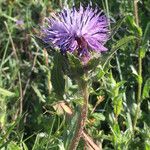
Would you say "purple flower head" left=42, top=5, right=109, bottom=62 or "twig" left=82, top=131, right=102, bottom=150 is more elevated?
"purple flower head" left=42, top=5, right=109, bottom=62

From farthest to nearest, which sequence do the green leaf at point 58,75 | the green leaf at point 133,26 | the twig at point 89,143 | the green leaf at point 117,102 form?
the green leaf at point 133,26 → the green leaf at point 117,102 → the twig at point 89,143 → the green leaf at point 58,75

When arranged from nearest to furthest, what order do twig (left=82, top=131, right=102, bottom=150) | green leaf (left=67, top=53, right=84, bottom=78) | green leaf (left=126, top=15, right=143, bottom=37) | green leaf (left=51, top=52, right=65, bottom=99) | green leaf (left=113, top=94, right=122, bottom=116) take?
green leaf (left=67, top=53, right=84, bottom=78) < green leaf (left=51, top=52, right=65, bottom=99) < twig (left=82, top=131, right=102, bottom=150) < green leaf (left=113, top=94, right=122, bottom=116) < green leaf (left=126, top=15, right=143, bottom=37)

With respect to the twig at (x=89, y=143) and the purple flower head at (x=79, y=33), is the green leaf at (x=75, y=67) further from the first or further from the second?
the twig at (x=89, y=143)

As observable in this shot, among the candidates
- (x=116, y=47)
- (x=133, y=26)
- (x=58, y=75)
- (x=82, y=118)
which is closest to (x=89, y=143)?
(x=82, y=118)

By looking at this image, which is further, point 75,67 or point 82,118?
point 82,118

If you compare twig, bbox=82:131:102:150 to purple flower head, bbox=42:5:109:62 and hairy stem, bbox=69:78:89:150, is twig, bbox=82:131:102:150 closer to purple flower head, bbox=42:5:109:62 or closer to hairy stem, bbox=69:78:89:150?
hairy stem, bbox=69:78:89:150

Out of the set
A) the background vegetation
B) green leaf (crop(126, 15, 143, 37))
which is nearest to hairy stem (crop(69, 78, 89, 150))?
the background vegetation

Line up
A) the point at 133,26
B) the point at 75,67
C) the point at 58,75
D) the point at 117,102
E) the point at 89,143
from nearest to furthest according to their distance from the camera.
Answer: the point at 75,67
the point at 58,75
the point at 89,143
the point at 117,102
the point at 133,26

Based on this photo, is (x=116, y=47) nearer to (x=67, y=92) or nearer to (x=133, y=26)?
(x=67, y=92)

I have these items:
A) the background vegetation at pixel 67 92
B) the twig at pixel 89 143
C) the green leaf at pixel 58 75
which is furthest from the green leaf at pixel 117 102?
the green leaf at pixel 58 75
